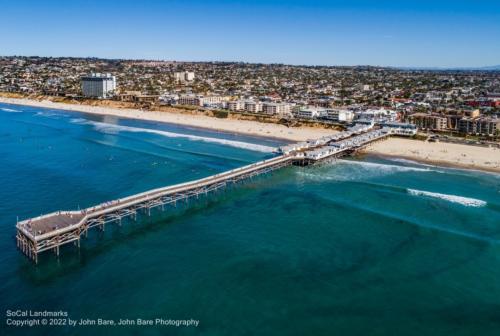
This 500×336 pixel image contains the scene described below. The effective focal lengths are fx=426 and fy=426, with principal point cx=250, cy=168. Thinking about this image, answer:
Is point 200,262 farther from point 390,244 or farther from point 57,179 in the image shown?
point 57,179

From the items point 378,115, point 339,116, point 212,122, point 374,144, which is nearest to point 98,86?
point 212,122

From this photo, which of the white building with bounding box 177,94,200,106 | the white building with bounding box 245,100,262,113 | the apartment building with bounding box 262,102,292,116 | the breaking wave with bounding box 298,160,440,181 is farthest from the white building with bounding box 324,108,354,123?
the white building with bounding box 177,94,200,106

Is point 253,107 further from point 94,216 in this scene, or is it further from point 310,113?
point 94,216

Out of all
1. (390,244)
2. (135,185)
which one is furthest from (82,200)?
(390,244)

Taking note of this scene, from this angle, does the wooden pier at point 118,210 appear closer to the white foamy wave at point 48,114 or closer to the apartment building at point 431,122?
the apartment building at point 431,122

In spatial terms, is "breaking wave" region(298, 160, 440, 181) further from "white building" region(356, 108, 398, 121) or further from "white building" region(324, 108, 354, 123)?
"white building" region(356, 108, 398, 121)

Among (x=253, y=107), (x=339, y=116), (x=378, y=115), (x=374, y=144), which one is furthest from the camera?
(x=253, y=107)

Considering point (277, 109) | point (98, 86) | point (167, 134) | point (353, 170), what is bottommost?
point (353, 170)
